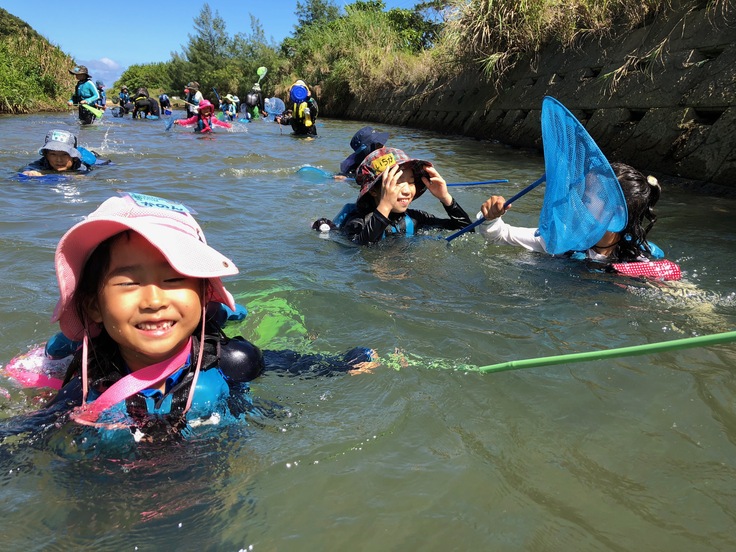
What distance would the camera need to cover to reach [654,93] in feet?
22.7

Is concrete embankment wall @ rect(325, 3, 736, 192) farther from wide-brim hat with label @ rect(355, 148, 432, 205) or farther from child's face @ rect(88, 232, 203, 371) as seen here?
child's face @ rect(88, 232, 203, 371)

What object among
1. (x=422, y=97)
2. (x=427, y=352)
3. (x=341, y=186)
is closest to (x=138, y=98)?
(x=422, y=97)

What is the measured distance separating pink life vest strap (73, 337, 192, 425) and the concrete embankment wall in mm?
6196

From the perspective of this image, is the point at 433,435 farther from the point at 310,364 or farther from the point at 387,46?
the point at 387,46

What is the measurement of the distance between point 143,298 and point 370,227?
2.59 meters

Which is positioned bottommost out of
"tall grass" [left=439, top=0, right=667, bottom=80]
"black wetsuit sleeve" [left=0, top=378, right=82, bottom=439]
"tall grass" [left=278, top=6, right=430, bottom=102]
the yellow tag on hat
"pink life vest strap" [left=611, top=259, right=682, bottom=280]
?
"black wetsuit sleeve" [left=0, top=378, right=82, bottom=439]

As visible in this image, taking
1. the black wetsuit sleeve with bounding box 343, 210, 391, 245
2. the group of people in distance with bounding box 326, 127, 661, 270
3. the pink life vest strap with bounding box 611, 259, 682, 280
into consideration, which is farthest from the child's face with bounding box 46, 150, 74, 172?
the pink life vest strap with bounding box 611, 259, 682, 280

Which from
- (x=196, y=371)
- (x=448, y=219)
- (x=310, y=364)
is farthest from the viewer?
(x=448, y=219)

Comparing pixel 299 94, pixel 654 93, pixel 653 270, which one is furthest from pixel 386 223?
pixel 299 94

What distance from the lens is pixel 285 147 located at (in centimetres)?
1199

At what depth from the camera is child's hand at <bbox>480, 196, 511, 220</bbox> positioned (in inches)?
134

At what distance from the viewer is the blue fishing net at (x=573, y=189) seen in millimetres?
2842

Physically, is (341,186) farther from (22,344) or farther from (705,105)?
(22,344)

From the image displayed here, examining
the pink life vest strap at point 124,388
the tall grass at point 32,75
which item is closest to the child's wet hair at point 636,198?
the pink life vest strap at point 124,388
